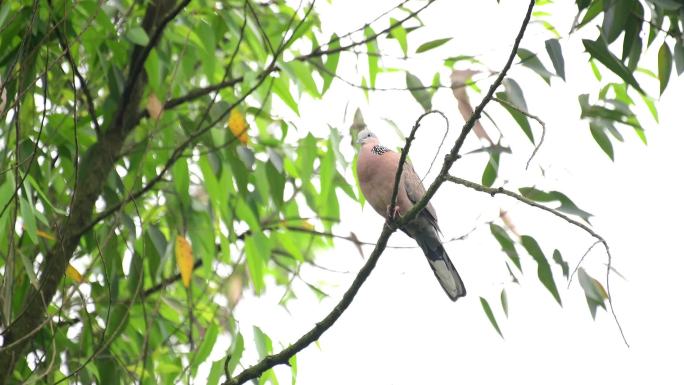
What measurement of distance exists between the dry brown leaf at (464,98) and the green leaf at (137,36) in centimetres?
92

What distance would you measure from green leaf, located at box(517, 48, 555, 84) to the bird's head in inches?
51.0

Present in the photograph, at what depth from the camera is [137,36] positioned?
9.13 feet

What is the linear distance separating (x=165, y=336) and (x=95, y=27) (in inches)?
40.1

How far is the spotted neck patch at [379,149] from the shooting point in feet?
12.3

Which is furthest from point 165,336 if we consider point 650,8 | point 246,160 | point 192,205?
point 650,8

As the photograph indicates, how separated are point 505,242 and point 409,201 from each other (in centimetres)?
96

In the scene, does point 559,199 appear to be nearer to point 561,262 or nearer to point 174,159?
point 561,262

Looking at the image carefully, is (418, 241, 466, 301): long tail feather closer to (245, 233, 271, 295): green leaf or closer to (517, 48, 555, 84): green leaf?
(245, 233, 271, 295): green leaf

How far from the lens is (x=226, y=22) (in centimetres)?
304

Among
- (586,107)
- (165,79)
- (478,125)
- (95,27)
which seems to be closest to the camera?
(478,125)

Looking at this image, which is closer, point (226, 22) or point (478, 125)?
point (478, 125)

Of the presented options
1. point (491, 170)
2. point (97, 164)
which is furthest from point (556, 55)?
point (97, 164)

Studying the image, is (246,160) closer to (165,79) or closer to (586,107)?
(165,79)

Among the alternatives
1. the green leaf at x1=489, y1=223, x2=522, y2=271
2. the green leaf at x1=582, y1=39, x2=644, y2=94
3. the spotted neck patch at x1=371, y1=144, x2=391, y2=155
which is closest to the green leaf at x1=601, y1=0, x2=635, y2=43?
the green leaf at x1=582, y1=39, x2=644, y2=94
